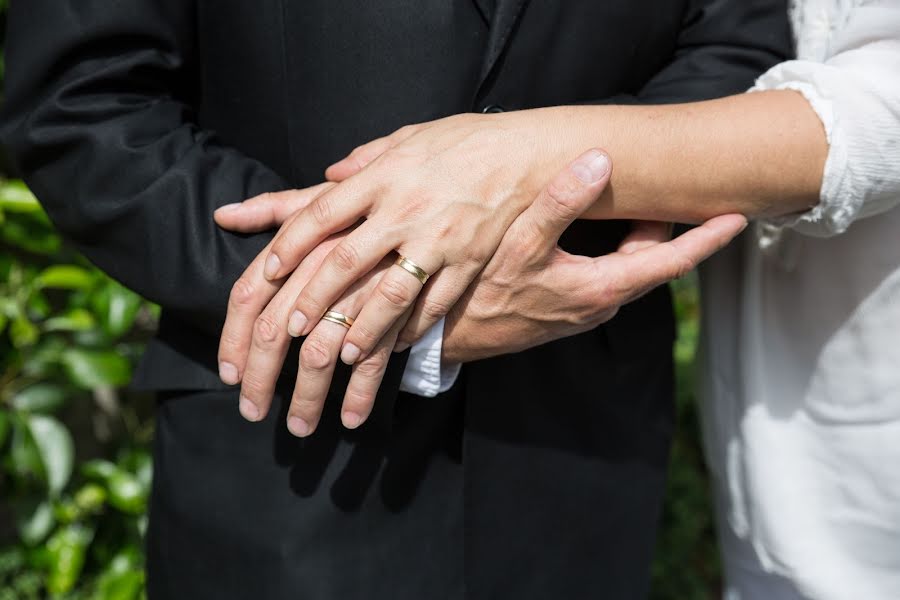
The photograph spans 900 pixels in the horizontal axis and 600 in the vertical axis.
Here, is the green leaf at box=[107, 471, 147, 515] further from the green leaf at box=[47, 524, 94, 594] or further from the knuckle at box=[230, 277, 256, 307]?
the knuckle at box=[230, 277, 256, 307]

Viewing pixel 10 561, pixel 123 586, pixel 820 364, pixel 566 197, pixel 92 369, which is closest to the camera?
pixel 566 197

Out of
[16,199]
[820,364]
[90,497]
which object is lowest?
[90,497]

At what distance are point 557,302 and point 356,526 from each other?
0.44 meters

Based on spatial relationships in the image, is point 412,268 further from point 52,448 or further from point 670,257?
point 52,448

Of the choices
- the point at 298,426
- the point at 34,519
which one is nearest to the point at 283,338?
the point at 298,426

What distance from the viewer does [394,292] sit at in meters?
0.96

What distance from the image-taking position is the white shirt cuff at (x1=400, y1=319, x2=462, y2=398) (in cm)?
106

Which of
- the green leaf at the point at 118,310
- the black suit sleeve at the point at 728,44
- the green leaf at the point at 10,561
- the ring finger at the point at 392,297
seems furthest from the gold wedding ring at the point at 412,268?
the green leaf at the point at 10,561

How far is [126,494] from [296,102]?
1341 millimetres

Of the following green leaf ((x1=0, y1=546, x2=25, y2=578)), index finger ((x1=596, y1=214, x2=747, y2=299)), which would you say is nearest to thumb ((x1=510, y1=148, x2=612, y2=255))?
index finger ((x1=596, y1=214, x2=747, y2=299))

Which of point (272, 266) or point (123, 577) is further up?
point (272, 266)

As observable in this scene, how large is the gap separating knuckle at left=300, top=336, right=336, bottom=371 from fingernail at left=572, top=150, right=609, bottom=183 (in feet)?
1.17

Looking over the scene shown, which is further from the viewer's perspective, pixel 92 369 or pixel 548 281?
pixel 92 369

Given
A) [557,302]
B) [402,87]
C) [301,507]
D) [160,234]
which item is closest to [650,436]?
[557,302]
